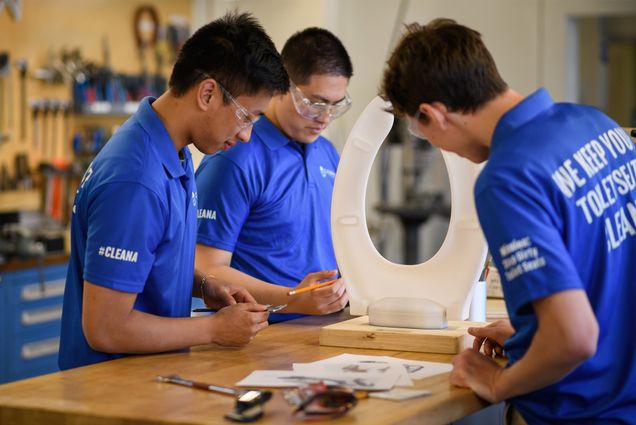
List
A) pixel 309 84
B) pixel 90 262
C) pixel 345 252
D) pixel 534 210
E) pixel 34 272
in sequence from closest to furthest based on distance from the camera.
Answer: pixel 534 210 < pixel 90 262 < pixel 345 252 < pixel 309 84 < pixel 34 272

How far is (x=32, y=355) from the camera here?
535 centimetres

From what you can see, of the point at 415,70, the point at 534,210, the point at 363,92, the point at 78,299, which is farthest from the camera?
the point at 363,92

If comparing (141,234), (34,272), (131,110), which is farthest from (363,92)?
(141,234)

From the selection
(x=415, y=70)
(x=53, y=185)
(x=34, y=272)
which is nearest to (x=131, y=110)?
(x=53, y=185)

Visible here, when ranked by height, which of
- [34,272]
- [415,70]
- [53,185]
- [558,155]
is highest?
[415,70]

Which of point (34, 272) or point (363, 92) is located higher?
point (363, 92)

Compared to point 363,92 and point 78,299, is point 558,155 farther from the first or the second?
point 363,92

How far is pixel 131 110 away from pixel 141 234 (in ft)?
14.9

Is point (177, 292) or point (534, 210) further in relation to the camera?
point (177, 292)

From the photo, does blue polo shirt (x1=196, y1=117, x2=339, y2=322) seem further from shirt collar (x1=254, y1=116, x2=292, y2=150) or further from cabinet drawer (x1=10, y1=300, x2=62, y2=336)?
cabinet drawer (x1=10, y1=300, x2=62, y2=336)

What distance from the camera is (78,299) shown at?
227 centimetres

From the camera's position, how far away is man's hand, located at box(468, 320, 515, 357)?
88.0 inches

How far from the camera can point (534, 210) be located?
1.71m

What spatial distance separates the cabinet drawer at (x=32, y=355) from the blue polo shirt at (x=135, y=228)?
3.12 m
